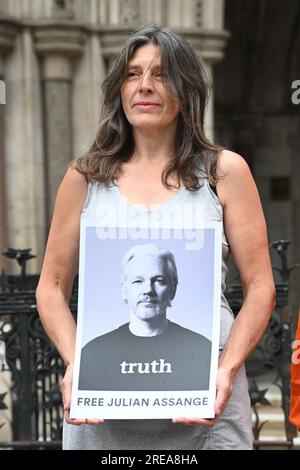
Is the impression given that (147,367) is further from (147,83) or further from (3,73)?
(3,73)

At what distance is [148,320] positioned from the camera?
2672 millimetres

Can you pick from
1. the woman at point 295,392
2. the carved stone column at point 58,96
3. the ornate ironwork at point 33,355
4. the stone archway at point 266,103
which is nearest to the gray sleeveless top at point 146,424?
the woman at point 295,392

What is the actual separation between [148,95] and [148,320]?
0.47 meters

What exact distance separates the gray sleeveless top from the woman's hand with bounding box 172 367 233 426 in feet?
0.23

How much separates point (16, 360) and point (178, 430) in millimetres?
4426

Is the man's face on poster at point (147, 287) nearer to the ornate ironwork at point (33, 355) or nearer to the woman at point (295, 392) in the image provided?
the woman at point (295, 392)

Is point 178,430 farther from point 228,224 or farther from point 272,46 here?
point 272,46

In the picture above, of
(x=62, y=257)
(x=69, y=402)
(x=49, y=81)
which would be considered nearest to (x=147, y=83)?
(x=62, y=257)

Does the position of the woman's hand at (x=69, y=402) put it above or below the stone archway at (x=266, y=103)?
below

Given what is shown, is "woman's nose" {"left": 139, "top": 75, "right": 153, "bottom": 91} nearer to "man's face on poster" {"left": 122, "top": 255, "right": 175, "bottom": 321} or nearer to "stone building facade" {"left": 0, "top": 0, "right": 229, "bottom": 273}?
"man's face on poster" {"left": 122, "top": 255, "right": 175, "bottom": 321}

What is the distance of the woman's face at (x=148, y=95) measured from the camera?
9.11 feet

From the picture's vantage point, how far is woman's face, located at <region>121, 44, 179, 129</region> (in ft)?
9.11

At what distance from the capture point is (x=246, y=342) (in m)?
2.69
